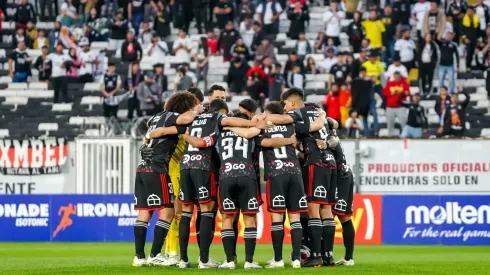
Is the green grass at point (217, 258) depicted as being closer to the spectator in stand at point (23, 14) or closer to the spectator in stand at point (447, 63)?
the spectator in stand at point (447, 63)

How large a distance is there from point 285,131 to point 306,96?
55.7 feet

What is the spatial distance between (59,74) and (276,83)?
7.04 metres

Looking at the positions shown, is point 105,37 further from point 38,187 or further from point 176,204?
point 176,204

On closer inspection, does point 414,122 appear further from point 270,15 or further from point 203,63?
point 270,15

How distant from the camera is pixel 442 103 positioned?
3077 centimetres

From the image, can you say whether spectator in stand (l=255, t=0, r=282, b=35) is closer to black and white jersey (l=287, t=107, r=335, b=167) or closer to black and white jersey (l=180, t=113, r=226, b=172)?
black and white jersey (l=287, t=107, r=335, b=167)

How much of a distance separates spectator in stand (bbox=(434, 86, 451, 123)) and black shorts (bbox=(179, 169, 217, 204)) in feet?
49.9

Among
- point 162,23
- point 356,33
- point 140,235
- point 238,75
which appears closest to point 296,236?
point 140,235

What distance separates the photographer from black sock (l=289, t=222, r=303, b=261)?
1593 cm

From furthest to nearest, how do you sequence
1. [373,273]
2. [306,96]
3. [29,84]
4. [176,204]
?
[29,84] < [306,96] < [176,204] < [373,273]

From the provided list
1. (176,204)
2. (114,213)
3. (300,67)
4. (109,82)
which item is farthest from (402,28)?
(176,204)

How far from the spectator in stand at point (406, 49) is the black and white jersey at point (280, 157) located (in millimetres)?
17493

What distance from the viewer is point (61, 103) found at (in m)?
34.9

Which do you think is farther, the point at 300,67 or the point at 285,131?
the point at 300,67
